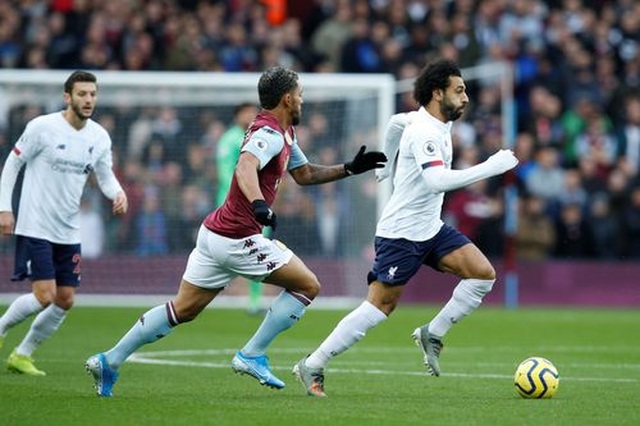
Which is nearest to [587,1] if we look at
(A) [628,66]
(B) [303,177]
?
(A) [628,66]

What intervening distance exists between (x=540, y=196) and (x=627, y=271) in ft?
6.40

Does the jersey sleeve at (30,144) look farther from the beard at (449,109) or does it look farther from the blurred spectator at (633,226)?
the blurred spectator at (633,226)

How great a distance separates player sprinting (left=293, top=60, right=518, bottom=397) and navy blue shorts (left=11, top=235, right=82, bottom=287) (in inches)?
111

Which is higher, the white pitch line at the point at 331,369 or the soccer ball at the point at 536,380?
the soccer ball at the point at 536,380

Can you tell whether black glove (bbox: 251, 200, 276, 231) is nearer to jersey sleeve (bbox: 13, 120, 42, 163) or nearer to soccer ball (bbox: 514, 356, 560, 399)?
soccer ball (bbox: 514, 356, 560, 399)

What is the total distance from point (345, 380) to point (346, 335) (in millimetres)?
1308

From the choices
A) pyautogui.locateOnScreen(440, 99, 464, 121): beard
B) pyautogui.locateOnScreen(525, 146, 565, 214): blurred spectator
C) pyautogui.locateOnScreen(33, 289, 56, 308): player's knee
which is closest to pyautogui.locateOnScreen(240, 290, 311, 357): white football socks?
pyautogui.locateOnScreen(440, 99, 464, 121): beard

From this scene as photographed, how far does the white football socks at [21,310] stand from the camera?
1315cm

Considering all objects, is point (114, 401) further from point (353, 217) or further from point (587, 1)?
point (587, 1)

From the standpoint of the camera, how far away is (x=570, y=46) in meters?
26.9

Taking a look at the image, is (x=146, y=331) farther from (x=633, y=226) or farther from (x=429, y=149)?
(x=633, y=226)

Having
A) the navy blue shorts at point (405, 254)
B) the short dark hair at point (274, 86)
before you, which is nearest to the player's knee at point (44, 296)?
the navy blue shorts at point (405, 254)

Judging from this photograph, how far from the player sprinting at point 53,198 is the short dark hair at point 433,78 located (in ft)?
9.61

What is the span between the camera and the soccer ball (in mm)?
11117
